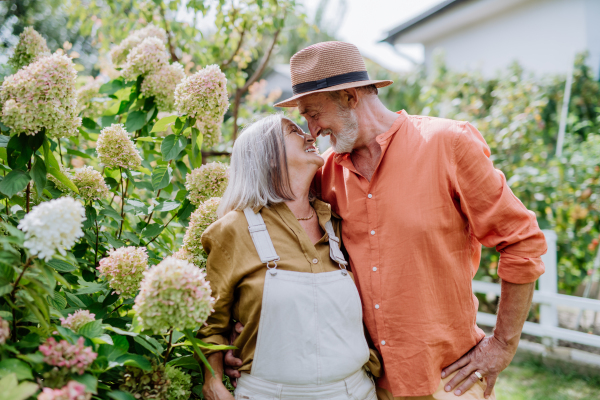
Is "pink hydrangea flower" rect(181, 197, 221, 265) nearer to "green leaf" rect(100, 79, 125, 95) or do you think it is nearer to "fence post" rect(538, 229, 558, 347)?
"green leaf" rect(100, 79, 125, 95)

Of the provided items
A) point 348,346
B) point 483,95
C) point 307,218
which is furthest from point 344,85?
point 483,95

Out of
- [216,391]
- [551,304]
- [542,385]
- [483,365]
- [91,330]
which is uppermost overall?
[91,330]

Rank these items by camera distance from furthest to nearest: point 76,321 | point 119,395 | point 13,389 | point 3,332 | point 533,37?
point 533,37 → point 76,321 → point 119,395 → point 3,332 → point 13,389

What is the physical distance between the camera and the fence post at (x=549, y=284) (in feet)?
15.9

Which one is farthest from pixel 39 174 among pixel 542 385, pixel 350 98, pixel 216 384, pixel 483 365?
pixel 542 385

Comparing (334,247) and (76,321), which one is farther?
(334,247)

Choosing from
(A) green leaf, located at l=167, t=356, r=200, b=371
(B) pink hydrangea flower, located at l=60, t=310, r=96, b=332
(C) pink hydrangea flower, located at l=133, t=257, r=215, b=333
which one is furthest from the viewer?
(A) green leaf, located at l=167, t=356, r=200, b=371

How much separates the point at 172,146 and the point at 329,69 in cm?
88

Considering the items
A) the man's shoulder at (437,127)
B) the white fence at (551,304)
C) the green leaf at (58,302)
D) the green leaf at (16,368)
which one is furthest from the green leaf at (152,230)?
the white fence at (551,304)

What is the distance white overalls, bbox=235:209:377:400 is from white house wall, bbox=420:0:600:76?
23.1ft

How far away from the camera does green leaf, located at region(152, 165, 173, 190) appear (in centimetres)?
215

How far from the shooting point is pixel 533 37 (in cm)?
939

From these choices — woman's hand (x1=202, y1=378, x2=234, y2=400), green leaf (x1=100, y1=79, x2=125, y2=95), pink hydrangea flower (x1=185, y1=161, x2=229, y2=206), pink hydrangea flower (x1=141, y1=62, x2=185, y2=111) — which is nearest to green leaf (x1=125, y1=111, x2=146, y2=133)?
pink hydrangea flower (x1=141, y1=62, x2=185, y2=111)

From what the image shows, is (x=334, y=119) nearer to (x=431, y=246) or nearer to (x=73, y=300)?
(x=431, y=246)
